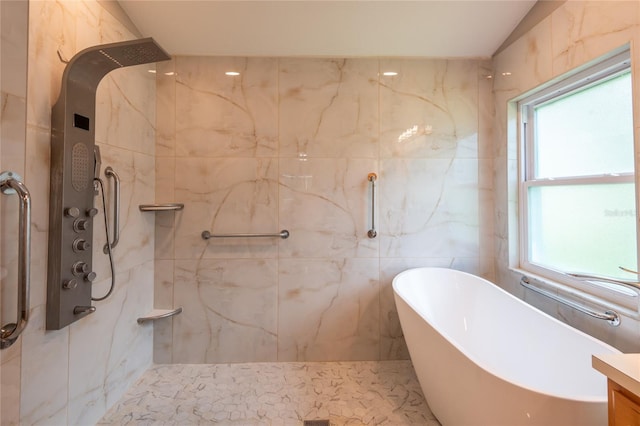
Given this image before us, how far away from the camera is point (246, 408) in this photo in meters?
1.50

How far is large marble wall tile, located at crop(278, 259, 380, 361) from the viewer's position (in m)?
1.94

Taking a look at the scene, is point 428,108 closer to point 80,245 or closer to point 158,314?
point 80,245

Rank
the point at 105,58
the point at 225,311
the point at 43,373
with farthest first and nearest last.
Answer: the point at 225,311 < the point at 105,58 < the point at 43,373

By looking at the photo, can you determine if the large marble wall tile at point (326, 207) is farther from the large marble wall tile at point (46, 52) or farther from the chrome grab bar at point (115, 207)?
the large marble wall tile at point (46, 52)

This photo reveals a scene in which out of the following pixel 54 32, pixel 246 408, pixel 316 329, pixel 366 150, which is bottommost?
pixel 246 408

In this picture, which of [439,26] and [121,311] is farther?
[439,26]

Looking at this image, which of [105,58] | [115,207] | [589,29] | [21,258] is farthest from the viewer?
[115,207]

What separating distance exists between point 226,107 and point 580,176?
2.28m

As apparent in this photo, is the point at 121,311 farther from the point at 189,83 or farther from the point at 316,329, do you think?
the point at 189,83

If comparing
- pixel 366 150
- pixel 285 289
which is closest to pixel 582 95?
pixel 366 150

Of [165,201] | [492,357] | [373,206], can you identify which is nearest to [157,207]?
[165,201]

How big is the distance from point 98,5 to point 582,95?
8.99 ft

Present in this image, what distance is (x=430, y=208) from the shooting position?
1999 millimetres

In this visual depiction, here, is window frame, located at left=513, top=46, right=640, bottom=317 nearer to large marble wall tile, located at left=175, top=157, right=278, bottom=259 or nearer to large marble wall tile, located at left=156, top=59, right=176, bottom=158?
large marble wall tile, located at left=175, top=157, right=278, bottom=259
